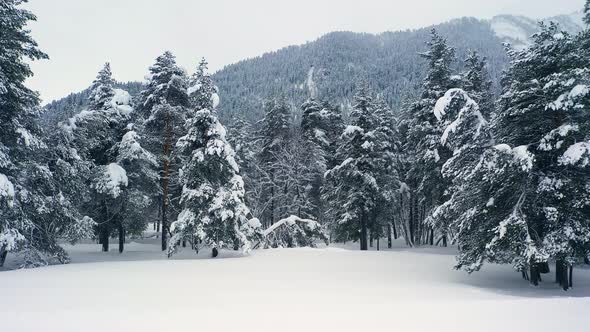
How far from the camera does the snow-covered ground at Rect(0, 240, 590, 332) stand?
7.38 meters

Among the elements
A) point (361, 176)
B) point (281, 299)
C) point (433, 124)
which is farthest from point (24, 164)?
point (433, 124)

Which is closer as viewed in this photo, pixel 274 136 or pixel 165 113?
pixel 165 113

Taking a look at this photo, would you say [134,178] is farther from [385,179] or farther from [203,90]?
[385,179]

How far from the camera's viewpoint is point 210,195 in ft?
72.9

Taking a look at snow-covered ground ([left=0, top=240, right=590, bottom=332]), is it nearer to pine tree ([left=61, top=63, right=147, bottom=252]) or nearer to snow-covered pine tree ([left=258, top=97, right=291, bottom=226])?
pine tree ([left=61, top=63, right=147, bottom=252])

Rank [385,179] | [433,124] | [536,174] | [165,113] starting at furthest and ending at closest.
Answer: [385,179] < [433,124] < [165,113] < [536,174]

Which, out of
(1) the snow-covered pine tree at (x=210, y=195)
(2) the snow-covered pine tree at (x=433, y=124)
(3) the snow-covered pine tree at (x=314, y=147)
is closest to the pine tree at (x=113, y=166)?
(1) the snow-covered pine tree at (x=210, y=195)

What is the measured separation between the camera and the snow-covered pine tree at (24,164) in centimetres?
1695

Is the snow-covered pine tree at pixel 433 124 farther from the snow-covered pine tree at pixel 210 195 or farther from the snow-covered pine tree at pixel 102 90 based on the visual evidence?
the snow-covered pine tree at pixel 102 90

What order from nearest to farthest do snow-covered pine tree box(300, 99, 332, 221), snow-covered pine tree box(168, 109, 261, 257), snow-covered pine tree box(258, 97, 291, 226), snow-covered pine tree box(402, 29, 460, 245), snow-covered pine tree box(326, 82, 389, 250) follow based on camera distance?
snow-covered pine tree box(168, 109, 261, 257), snow-covered pine tree box(402, 29, 460, 245), snow-covered pine tree box(326, 82, 389, 250), snow-covered pine tree box(300, 99, 332, 221), snow-covered pine tree box(258, 97, 291, 226)

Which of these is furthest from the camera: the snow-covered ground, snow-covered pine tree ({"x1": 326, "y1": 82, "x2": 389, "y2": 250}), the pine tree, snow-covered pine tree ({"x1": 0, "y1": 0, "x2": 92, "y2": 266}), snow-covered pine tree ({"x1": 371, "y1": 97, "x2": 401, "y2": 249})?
snow-covered pine tree ({"x1": 371, "y1": 97, "x2": 401, "y2": 249})

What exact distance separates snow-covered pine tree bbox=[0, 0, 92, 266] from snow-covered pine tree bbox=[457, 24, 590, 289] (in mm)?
17931

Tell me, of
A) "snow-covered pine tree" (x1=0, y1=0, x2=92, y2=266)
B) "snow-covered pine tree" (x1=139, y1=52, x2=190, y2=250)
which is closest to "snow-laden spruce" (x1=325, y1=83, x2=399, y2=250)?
"snow-covered pine tree" (x1=139, y1=52, x2=190, y2=250)

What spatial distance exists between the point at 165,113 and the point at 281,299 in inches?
781
